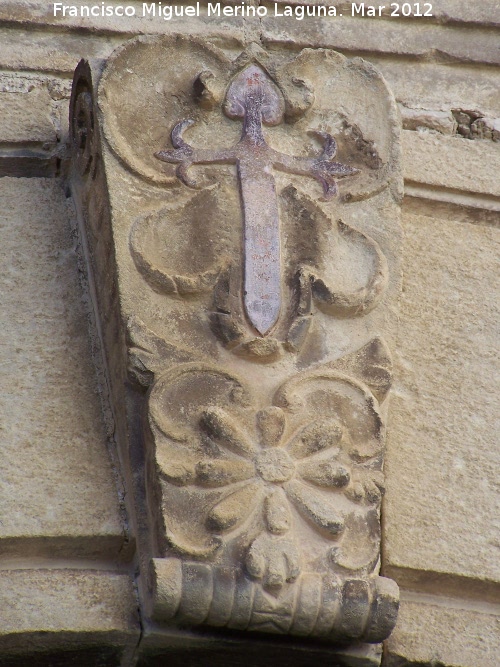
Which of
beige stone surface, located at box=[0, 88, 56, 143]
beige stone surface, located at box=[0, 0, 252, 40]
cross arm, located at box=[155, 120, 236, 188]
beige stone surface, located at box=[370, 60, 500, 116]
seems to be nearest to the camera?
cross arm, located at box=[155, 120, 236, 188]

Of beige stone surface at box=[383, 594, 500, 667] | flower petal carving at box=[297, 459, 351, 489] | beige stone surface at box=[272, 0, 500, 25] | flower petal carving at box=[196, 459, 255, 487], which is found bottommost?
beige stone surface at box=[383, 594, 500, 667]

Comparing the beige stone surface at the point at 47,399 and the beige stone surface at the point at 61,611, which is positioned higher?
the beige stone surface at the point at 47,399

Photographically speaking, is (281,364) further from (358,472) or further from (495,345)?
(495,345)

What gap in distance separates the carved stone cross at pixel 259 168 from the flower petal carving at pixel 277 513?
0.30 m

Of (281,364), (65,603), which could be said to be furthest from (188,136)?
(65,603)

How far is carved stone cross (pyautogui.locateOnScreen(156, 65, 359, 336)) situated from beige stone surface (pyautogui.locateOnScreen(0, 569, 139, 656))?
507 millimetres

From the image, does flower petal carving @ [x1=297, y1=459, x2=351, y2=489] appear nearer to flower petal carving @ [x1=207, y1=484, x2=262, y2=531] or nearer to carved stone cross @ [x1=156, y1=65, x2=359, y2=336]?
flower petal carving @ [x1=207, y1=484, x2=262, y2=531]

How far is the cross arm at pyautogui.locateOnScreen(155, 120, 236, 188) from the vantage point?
93.3 inches

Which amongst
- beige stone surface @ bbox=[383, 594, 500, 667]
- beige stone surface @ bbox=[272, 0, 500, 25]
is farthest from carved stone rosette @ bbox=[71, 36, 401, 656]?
beige stone surface @ bbox=[272, 0, 500, 25]

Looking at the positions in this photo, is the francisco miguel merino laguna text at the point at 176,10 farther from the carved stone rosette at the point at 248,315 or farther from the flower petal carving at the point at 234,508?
the flower petal carving at the point at 234,508

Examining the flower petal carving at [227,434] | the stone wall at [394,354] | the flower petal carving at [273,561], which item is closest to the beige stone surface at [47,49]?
the stone wall at [394,354]

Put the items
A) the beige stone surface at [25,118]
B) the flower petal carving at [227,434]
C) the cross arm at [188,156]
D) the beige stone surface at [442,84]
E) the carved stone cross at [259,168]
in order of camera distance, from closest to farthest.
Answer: the flower petal carving at [227,434] → the carved stone cross at [259,168] → the cross arm at [188,156] → the beige stone surface at [25,118] → the beige stone surface at [442,84]

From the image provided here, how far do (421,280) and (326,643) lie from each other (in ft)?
2.63

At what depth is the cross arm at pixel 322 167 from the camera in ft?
7.86
